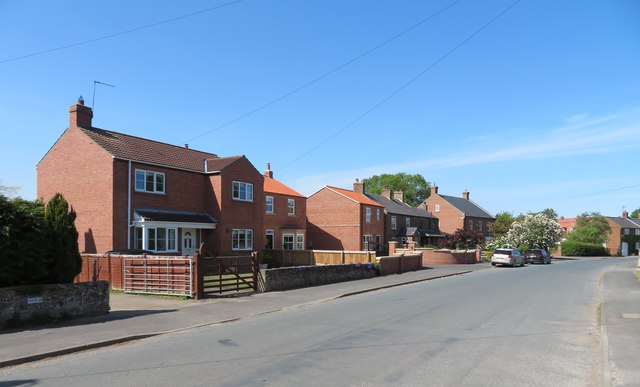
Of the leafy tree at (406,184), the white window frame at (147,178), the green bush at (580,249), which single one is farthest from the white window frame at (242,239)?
the leafy tree at (406,184)

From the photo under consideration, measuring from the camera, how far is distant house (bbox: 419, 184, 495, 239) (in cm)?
7438

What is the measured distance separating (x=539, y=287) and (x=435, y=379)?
17.2 m

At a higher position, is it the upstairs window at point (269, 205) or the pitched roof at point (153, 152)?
the pitched roof at point (153, 152)

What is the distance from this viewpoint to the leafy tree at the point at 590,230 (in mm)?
79875

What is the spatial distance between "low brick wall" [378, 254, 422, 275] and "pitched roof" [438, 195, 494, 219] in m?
42.3

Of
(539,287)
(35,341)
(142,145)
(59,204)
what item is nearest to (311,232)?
(142,145)

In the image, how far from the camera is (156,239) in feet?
88.5

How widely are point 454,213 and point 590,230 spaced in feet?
76.8

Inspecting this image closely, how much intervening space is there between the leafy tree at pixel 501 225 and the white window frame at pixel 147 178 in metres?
52.6

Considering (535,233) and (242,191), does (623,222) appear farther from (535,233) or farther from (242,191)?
(242,191)

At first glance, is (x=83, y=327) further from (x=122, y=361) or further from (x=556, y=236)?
(x=556, y=236)

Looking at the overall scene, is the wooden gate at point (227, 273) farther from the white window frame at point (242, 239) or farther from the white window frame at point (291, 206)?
the white window frame at point (291, 206)

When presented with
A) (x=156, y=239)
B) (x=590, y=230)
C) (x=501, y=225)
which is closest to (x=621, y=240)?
(x=590, y=230)

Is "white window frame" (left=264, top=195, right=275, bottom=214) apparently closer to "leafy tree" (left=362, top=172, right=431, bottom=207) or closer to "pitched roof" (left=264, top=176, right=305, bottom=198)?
"pitched roof" (left=264, top=176, right=305, bottom=198)
